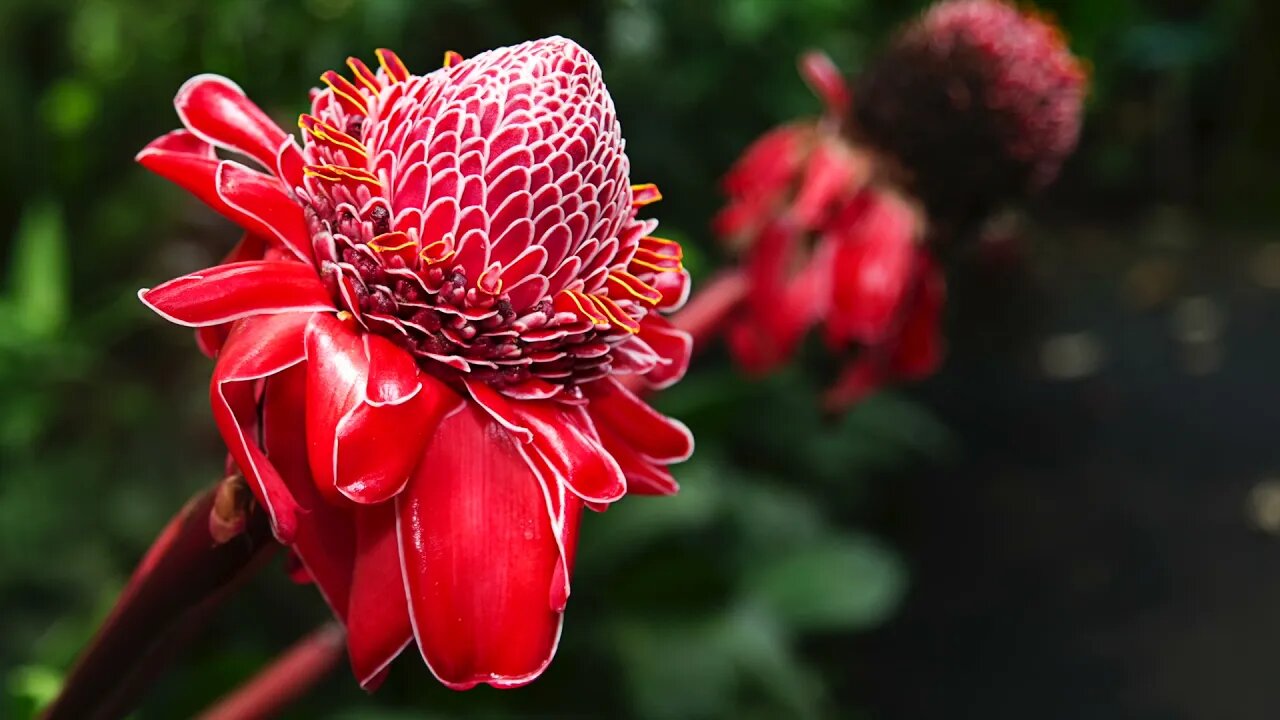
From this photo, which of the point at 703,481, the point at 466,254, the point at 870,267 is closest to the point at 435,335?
the point at 466,254

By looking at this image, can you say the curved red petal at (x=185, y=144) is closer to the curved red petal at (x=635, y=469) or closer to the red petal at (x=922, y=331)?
the curved red petal at (x=635, y=469)

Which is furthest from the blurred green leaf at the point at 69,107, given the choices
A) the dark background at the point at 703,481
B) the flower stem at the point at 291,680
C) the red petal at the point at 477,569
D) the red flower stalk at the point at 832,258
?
the red petal at the point at 477,569

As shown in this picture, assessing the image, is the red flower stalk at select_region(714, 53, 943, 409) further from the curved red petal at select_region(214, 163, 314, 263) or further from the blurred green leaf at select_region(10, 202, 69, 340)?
the blurred green leaf at select_region(10, 202, 69, 340)

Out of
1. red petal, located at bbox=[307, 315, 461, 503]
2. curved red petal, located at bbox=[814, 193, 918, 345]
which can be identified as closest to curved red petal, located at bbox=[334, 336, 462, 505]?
red petal, located at bbox=[307, 315, 461, 503]

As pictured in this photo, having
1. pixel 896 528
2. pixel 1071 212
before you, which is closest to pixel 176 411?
pixel 896 528

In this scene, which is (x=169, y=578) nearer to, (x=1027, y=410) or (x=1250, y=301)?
(x=1027, y=410)

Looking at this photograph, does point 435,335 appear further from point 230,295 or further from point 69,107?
point 69,107
